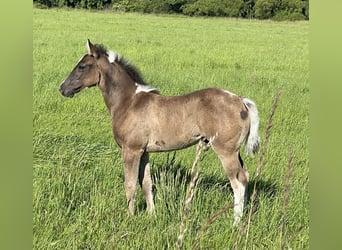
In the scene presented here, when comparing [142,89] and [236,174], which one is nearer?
[236,174]

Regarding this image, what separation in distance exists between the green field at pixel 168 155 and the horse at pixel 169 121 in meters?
0.20

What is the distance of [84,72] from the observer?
3102 millimetres

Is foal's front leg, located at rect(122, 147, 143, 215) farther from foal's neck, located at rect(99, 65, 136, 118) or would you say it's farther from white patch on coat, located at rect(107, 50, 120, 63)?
white patch on coat, located at rect(107, 50, 120, 63)

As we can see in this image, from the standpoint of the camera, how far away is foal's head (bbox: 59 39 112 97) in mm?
3072

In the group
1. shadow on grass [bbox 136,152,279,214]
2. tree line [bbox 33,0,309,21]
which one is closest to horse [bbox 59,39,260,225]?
shadow on grass [bbox 136,152,279,214]

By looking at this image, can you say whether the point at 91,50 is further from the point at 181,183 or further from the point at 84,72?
the point at 181,183

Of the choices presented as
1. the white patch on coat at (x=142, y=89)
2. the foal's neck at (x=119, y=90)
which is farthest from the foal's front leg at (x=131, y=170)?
the white patch on coat at (x=142, y=89)

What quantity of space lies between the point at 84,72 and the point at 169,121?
0.67 metres

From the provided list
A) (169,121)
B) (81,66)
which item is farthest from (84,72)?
(169,121)

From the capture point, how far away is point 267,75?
6.01 m
